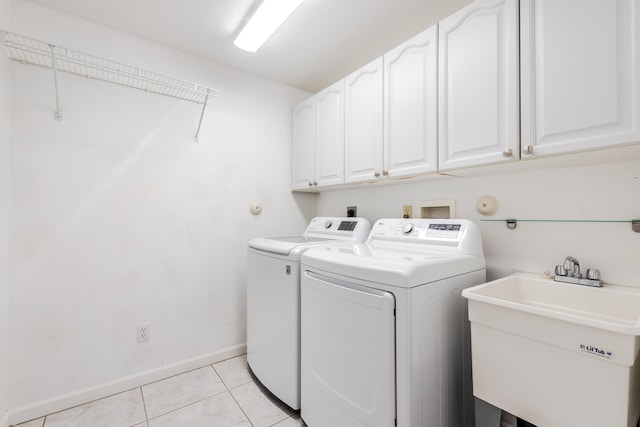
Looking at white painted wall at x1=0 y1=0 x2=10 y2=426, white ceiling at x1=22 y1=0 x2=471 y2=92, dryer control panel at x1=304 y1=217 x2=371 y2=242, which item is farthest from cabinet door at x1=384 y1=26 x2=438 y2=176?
white painted wall at x1=0 y1=0 x2=10 y2=426

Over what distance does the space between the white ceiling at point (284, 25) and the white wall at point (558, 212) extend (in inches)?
41.0

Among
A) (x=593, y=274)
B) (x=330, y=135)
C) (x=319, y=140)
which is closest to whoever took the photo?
(x=593, y=274)

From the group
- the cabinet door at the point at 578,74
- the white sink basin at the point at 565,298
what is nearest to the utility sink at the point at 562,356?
the white sink basin at the point at 565,298

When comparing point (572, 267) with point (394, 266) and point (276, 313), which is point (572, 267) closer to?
point (394, 266)

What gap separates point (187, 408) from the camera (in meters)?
1.60

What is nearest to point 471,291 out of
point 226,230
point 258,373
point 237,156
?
point 258,373

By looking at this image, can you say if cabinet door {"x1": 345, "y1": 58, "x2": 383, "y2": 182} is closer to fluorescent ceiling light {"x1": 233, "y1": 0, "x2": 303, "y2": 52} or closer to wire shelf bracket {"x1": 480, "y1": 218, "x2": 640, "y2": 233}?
fluorescent ceiling light {"x1": 233, "y1": 0, "x2": 303, "y2": 52}

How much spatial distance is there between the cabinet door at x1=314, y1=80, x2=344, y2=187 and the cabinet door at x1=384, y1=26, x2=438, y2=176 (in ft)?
1.37

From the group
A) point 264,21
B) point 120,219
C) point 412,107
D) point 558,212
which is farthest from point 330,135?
point 120,219

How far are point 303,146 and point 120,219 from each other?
4.81 feet

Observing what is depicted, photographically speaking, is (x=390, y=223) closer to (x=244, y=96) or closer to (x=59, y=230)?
(x=244, y=96)

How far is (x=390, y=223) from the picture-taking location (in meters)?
1.78

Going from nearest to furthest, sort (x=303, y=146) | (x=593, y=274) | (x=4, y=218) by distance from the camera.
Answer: (x=593, y=274), (x=4, y=218), (x=303, y=146)

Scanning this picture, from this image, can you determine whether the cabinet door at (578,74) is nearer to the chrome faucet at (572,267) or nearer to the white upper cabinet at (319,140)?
the chrome faucet at (572,267)
